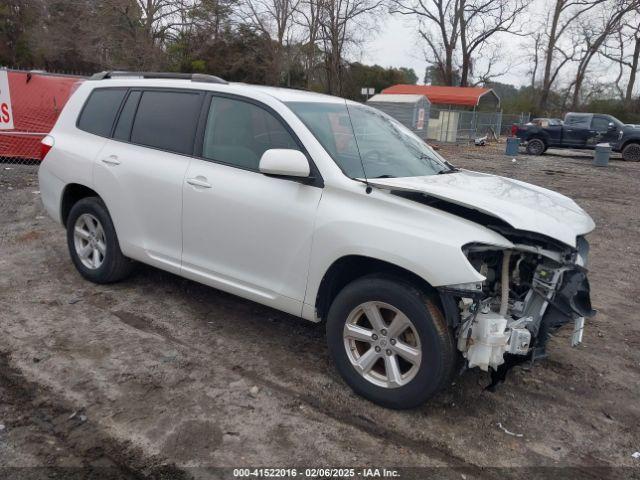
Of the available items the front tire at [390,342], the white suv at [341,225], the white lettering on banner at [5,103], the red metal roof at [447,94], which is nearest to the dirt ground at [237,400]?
the front tire at [390,342]

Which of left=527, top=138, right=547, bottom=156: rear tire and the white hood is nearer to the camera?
the white hood

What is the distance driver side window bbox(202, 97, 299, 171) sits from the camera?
3.88 meters

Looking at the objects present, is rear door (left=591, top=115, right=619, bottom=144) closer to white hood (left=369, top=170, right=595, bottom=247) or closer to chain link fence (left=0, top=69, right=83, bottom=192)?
chain link fence (left=0, top=69, right=83, bottom=192)

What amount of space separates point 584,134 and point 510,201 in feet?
74.3

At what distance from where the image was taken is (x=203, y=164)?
416 cm

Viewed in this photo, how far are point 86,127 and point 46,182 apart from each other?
0.73 metres

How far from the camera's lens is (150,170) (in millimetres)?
4430

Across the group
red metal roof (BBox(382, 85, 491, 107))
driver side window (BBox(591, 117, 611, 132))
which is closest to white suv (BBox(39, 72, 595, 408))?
driver side window (BBox(591, 117, 611, 132))

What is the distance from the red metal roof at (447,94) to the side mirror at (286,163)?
118 ft

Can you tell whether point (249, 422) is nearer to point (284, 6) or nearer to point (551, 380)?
point (551, 380)

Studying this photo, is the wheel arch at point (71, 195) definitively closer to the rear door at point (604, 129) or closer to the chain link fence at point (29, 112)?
the chain link fence at point (29, 112)

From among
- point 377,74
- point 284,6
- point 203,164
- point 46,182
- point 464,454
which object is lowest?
point 464,454

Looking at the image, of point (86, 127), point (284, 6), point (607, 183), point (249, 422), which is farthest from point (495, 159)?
point (284, 6)

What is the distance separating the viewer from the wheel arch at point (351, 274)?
10.7 feet
